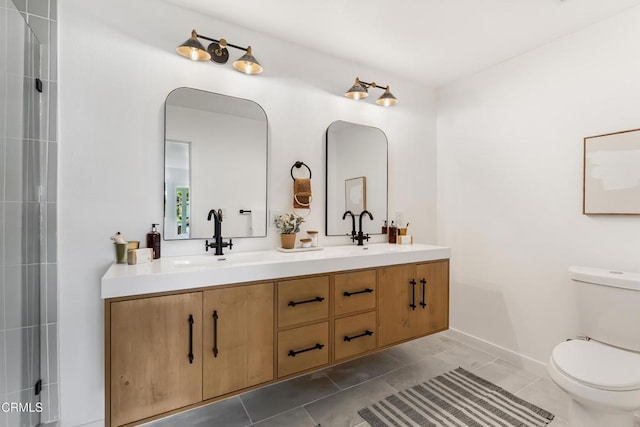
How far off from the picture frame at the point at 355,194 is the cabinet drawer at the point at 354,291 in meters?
0.73

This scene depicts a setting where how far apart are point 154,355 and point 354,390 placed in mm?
1325

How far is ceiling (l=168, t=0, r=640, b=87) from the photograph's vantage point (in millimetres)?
1817

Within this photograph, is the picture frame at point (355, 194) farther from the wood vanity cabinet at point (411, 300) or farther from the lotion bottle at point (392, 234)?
the wood vanity cabinet at point (411, 300)

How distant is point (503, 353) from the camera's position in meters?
2.47

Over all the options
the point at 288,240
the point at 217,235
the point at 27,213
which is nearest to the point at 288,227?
the point at 288,240

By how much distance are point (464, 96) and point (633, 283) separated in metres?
1.93

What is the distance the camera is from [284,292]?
163 centimetres

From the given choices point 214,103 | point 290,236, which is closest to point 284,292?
point 290,236

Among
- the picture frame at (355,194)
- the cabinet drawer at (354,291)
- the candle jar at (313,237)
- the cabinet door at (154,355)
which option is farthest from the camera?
→ the picture frame at (355,194)

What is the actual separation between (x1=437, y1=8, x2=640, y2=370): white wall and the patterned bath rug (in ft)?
1.94

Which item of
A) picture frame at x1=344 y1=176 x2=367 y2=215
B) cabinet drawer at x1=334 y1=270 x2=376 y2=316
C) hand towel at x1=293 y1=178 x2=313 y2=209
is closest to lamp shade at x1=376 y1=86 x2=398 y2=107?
picture frame at x1=344 y1=176 x2=367 y2=215

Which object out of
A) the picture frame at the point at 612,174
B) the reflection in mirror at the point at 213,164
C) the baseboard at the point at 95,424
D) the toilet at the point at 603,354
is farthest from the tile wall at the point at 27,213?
the picture frame at the point at 612,174

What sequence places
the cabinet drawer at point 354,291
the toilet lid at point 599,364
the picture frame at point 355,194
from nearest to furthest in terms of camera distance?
1. the toilet lid at point 599,364
2. the cabinet drawer at point 354,291
3. the picture frame at point 355,194

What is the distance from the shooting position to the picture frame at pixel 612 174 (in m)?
1.82
